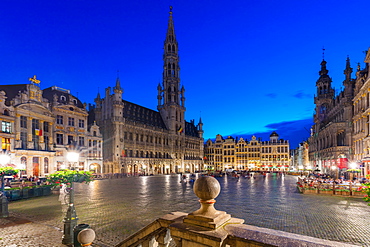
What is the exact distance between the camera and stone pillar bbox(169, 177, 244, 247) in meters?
3.56

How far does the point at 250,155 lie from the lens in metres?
105

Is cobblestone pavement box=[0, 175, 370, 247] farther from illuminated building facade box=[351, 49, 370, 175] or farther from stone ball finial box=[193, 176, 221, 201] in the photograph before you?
illuminated building facade box=[351, 49, 370, 175]

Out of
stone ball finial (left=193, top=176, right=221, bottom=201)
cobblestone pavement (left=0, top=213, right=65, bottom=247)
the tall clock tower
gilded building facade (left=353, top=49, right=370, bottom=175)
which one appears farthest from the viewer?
the tall clock tower

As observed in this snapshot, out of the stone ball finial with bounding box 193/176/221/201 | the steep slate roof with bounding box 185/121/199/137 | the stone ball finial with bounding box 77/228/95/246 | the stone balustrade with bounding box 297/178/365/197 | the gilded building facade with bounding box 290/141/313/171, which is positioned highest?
the steep slate roof with bounding box 185/121/199/137

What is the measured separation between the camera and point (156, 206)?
1549cm

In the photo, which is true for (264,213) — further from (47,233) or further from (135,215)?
(47,233)

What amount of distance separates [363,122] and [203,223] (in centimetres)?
4059

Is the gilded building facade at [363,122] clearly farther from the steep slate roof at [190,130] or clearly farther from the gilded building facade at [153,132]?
the steep slate roof at [190,130]

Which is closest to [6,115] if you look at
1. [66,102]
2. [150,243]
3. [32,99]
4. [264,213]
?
[32,99]

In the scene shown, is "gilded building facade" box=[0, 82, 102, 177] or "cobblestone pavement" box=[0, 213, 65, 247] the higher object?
"gilded building facade" box=[0, 82, 102, 177]

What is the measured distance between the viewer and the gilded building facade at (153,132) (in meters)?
60.1

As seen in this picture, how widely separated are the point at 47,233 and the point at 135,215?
13.9 ft

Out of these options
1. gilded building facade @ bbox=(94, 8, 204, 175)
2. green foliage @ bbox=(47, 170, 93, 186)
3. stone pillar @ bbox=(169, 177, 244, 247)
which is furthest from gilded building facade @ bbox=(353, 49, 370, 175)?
gilded building facade @ bbox=(94, 8, 204, 175)

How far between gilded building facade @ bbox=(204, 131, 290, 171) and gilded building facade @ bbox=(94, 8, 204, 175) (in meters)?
13.4
